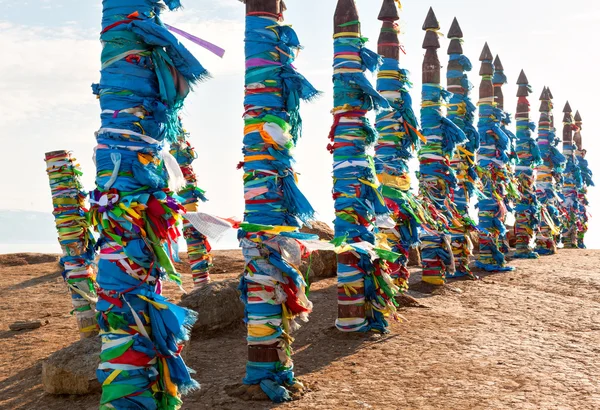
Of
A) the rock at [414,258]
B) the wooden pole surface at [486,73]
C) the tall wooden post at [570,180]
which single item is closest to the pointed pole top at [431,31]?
the wooden pole surface at [486,73]

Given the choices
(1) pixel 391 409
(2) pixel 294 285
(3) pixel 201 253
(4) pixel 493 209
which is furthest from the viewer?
(4) pixel 493 209

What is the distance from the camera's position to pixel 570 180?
1033 inches

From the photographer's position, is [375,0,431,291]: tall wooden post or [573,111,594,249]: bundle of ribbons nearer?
[375,0,431,291]: tall wooden post

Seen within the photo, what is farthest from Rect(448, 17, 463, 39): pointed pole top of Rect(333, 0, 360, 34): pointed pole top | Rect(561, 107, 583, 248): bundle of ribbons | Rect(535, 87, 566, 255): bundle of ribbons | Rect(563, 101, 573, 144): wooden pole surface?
Rect(563, 101, 573, 144): wooden pole surface

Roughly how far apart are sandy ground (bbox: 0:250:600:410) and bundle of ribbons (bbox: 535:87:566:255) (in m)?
7.53

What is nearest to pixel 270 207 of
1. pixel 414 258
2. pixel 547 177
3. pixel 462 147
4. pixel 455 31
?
pixel 462 147

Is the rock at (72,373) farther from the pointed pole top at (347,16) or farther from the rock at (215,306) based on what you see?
the pointed pole top at (347,16)

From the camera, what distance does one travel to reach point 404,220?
410 inches

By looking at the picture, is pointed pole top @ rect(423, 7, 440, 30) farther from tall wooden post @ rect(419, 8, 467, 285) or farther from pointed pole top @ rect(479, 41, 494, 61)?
pointed pole top @ rect(479, 41, 494, 61)

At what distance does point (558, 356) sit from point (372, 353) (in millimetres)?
2370

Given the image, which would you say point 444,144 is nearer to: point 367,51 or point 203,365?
point 367,51

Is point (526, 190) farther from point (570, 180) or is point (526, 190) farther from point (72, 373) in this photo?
point (72, 373)

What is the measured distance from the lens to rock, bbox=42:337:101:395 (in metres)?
7.35

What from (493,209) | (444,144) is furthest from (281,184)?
(493,209)
